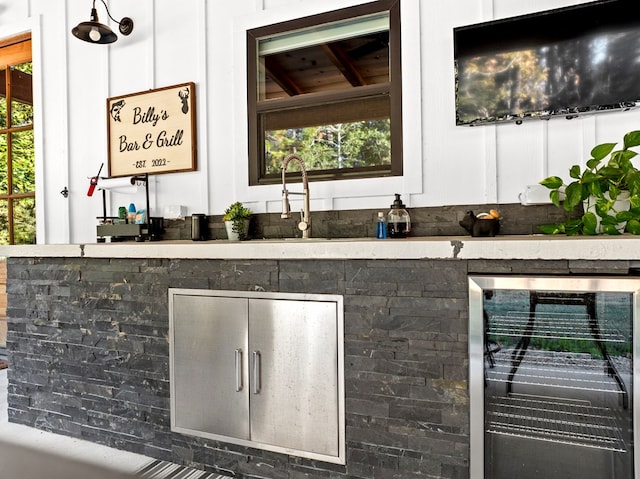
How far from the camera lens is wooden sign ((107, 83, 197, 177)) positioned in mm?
3000

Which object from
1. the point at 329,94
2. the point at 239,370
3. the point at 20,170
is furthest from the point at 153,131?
the point at 239,370

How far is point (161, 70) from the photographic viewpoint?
3.10m

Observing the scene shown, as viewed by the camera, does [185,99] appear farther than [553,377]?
Yes

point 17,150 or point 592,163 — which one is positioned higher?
point 17,150

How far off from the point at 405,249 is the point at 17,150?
3.56 meters

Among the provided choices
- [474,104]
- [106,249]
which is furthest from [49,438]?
[474,104]

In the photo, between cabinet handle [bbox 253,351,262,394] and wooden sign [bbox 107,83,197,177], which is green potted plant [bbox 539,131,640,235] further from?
wooden sign [bbox 107,83,197,177]

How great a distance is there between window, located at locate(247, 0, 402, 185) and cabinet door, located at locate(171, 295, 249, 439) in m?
1.00

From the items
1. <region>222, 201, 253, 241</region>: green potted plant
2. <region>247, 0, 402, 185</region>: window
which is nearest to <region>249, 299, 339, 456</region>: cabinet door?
<region>222, 201, 253, 241</region>: green potted plant

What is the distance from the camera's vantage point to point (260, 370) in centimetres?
202

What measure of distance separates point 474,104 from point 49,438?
287 cm

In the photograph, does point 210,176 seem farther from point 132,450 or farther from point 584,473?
point 584,473

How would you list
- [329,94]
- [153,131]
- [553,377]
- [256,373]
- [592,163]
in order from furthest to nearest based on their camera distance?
[153,131], [329,94], [256,373], [592,163], [553,377]

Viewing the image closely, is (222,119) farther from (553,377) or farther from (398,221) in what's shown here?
(553,377)
